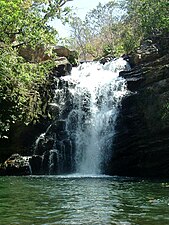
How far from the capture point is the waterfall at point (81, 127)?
23.0m

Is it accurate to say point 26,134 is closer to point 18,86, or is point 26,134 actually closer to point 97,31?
point 18,86

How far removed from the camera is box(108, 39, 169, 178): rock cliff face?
21.2m

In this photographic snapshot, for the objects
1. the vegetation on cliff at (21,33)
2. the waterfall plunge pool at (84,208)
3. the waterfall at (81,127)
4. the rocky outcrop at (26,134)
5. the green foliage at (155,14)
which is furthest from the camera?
the rocky outcrop at (26,134)

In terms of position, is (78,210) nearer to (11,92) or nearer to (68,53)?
(11,92)

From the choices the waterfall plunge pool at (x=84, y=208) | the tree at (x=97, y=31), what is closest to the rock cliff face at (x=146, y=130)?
the waterfall plunge pool at (x=84, y=208)

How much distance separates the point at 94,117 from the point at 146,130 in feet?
14.0

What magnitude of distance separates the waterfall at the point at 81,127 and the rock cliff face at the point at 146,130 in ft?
2.33

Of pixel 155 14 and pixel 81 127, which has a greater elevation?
pixel 155 14

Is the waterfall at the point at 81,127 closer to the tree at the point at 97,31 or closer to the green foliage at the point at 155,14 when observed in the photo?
the green foliage at the point at 155,14

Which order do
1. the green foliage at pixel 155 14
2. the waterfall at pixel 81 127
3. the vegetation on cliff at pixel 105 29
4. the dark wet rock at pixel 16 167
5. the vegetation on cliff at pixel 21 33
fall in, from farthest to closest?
the vegetation on cliff at pixel 105 29, the waterfall at pixel 81 127, the dark wet rock at pixel 16 167, the green foliage at pixel 155 14, the vegetation on cliff at pixel 21 33

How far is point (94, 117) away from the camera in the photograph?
80.9 ft

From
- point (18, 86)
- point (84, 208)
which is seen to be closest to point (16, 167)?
point (18, 86)

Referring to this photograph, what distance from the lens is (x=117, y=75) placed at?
2773 centimetres

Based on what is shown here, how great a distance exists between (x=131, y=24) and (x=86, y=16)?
9831 millimetres
